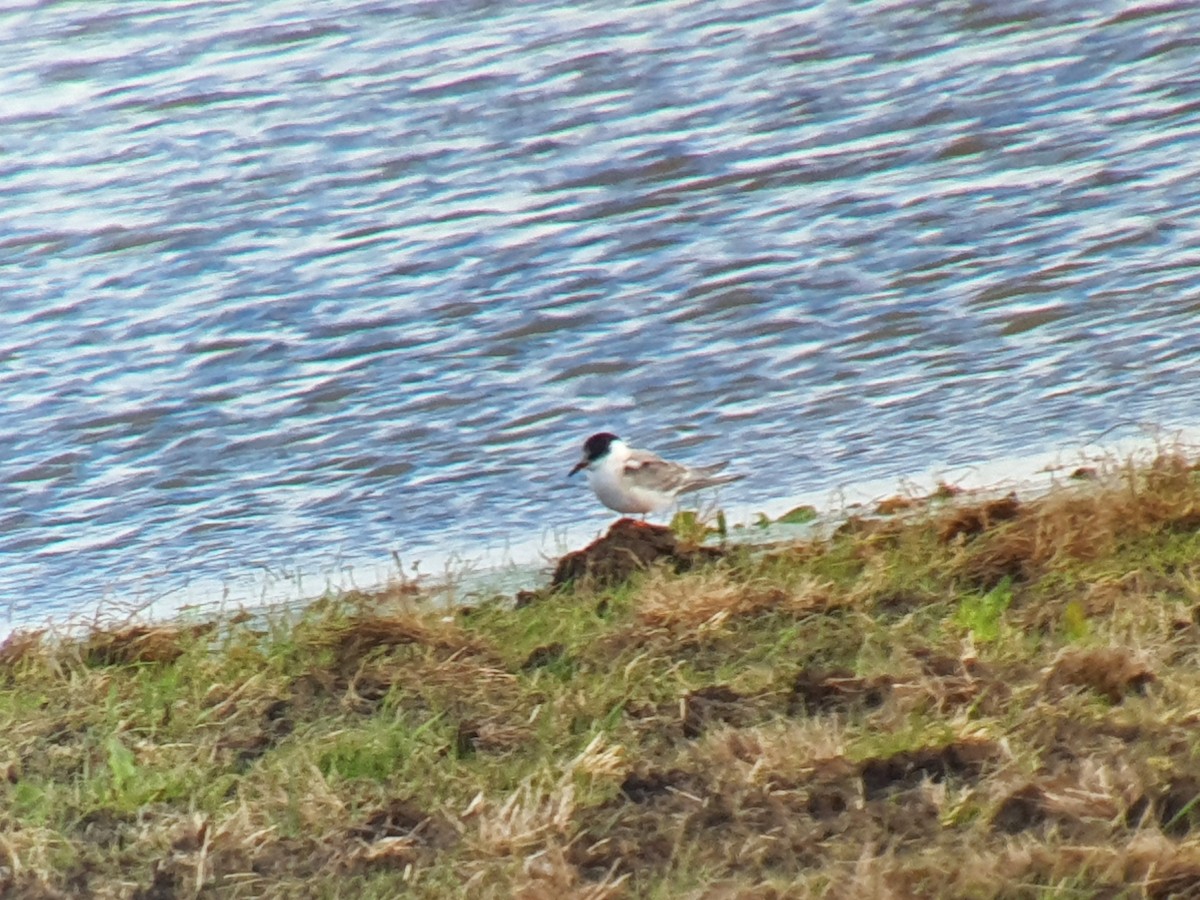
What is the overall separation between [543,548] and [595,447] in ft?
1.21

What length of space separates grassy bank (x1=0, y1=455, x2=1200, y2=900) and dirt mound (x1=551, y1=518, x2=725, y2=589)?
0.08 m

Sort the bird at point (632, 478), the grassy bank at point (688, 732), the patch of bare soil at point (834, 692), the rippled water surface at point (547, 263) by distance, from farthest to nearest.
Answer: the rippled water surface at point (547, 263), the bird at point (632, 478), the patch of bare soil at point (834, 692), the grassy bank at point (688, 732)

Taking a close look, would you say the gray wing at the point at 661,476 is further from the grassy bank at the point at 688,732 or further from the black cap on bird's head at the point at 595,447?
the grassy bank at the point at 688,732

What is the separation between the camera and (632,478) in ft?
20.7

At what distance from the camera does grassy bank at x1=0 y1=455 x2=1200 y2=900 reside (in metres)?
3.51

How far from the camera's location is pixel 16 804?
164 inches

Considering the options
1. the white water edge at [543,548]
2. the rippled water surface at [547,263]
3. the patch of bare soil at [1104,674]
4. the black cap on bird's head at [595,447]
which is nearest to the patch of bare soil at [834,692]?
the patch of bare soil at [1104,674]

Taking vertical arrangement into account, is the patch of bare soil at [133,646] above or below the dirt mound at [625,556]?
above

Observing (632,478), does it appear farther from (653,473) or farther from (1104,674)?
(1104,674)

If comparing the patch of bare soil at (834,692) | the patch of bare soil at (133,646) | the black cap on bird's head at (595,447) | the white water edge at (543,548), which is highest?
the patch of bare soil at (133,646)

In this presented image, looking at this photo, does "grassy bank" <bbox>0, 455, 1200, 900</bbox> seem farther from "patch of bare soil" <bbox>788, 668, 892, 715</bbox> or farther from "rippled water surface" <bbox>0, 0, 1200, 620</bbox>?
"rippled water surface" <bbox>0, 0, 1200, 620</bbox>

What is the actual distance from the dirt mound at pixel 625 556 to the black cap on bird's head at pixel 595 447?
0.99 meters

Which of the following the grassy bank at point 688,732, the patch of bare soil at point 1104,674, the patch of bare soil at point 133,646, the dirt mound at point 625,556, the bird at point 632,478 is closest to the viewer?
the grassy bank at point 688,732

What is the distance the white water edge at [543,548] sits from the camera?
567 cm
